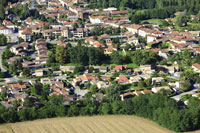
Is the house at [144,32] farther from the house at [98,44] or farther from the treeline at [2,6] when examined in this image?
the treeline at [2,6]

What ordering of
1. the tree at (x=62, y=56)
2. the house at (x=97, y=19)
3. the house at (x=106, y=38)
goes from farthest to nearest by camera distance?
the house at (x=97, y=19) → the house at (x=106, y=38) → the tree at (x=62, y=56)

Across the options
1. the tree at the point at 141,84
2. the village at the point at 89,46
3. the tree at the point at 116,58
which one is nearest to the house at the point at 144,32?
the village at the point at 89,46

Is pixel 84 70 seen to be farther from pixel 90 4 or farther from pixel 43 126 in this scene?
pixel 90 4

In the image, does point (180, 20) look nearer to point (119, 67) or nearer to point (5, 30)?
point (119, 67)

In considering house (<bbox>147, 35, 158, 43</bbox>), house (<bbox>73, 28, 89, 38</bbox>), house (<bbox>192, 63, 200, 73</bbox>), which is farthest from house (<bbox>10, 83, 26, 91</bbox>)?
house (<bbox>147, 35, 158, 43</bbox>)

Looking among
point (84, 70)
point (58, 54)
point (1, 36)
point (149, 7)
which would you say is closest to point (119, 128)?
point (84, 70)

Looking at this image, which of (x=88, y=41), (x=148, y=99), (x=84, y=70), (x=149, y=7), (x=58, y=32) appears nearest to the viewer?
(x=148, y=99)
